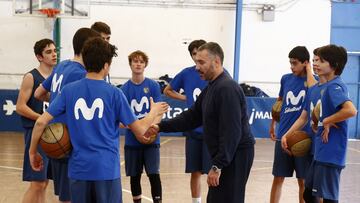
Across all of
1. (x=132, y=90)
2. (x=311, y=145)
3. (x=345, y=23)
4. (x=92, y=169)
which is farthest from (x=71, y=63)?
(x=345, y=23)

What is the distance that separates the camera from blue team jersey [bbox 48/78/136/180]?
366 centimetres

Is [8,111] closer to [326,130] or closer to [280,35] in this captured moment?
[280,35]

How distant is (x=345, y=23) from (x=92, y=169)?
1377 cm

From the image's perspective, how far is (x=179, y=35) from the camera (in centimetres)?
1554

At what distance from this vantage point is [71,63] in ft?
13.9

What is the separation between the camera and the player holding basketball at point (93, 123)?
3670 mm

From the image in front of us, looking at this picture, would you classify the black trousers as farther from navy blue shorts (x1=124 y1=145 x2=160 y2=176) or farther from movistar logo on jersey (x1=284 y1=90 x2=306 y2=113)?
navy blue shorts (x1=124 y1=145 x2=160 y2=176)

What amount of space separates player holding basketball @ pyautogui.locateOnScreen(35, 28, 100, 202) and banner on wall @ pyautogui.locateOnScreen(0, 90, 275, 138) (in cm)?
891

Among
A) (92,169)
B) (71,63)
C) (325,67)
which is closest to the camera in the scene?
(92,169)

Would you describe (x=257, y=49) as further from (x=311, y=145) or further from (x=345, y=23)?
(x=311, y=145)

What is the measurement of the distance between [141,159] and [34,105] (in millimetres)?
1420

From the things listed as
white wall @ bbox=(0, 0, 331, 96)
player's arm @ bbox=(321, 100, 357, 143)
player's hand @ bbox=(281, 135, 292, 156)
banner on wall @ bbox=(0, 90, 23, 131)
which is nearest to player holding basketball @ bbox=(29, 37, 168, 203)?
player's arm @ bbox=(321, 100, 357, 143)

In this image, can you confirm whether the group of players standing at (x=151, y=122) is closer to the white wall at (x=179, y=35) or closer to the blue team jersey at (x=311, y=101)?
the blue team jersey at (x=311, y=101)

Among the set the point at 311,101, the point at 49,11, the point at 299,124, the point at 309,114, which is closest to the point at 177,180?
the point at 299,124
